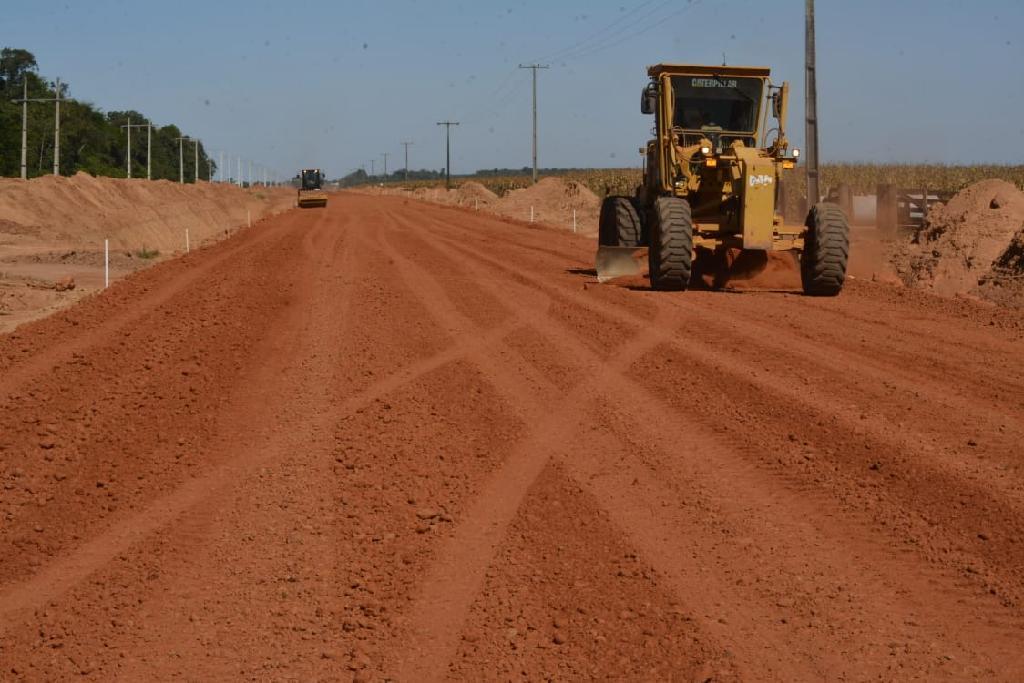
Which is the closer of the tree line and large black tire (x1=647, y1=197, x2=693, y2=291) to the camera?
large black tire (x1=647, y1=197, x2=693, y2=291)

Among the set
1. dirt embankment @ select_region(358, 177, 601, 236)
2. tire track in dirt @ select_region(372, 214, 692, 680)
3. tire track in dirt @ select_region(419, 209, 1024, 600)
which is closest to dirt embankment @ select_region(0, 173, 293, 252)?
dirt embankment @ select_region(358, 177, 601, 236)

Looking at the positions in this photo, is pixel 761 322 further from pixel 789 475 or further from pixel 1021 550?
pixel 1021 550

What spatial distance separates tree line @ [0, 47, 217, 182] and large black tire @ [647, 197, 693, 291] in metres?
55.3

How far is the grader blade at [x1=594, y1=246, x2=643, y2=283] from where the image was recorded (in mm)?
18344

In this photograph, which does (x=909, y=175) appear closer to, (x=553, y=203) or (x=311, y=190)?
(x=553, y=203)

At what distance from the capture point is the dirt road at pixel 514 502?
5.09 meters

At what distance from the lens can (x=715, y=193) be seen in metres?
17.3

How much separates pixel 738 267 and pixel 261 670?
14823 millimetres

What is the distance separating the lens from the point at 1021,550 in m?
6.05

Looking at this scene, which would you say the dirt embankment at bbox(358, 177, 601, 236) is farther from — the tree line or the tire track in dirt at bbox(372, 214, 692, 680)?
the tire track in dirt at bbox(372, 214, 692, 680)

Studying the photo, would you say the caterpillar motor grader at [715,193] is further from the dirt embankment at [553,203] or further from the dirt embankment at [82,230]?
the dirt embankment at [553,203]

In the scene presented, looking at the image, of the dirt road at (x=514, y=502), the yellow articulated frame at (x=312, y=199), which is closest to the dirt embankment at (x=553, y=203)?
the yellow articulated frame at (x=312, y=199)

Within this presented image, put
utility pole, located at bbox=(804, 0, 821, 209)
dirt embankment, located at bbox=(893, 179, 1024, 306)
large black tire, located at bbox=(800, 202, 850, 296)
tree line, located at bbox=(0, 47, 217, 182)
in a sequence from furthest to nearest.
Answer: tree line, located at bbox=(0, 47, 217, 182), utility pole, located at bbox=(804, 0, 821, 209), dirt embankment, located at bbox=(893, 179, 1024, 306), large black tire, located at bbox=(800, 202, 850, 296)

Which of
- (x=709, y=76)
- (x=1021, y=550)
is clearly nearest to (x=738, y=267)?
(x=709, y=76)
